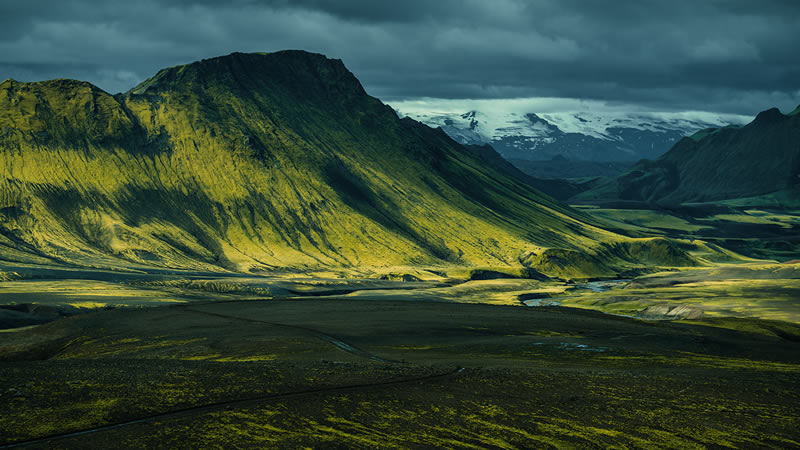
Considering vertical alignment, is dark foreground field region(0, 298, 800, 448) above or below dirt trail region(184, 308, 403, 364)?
above

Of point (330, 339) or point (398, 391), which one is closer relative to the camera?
point (398, 391)

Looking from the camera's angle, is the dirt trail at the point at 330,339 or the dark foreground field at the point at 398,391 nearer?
the dark foreground field at the point at 398,391

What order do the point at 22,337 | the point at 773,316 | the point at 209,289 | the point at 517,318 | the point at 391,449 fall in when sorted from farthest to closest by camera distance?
the point at 209,289 → the point at 773,316 → the point at 517,318 → the point at 22,337 → the point at 391,449

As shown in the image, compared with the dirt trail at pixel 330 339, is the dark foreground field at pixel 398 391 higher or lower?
higher

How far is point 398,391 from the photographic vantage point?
50938mm

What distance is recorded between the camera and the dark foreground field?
40156 mm

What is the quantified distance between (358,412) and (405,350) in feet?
125

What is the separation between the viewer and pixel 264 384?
5031cm

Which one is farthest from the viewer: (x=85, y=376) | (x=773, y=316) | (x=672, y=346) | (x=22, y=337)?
(x=773, y=316)

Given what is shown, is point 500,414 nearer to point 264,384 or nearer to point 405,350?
→ point 264,384

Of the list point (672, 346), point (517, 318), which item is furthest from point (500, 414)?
point (517, 318)

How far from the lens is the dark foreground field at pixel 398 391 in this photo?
4016 cm

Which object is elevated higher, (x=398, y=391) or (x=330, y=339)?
(x=398, y=391)

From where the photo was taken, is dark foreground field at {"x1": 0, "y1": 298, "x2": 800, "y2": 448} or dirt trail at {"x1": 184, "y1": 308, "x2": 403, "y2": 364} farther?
dirt trail at {"x1": 184, "y1": 308, "x2": 403, "y2": 364}
